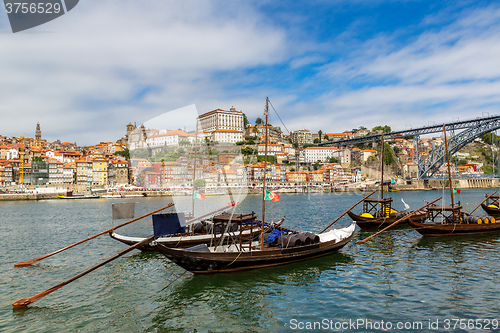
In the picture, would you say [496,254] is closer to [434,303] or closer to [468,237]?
[468,237]

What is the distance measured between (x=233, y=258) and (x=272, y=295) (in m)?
2.35

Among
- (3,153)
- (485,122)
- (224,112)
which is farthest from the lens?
(224,112)

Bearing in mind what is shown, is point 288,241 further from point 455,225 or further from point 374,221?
point 455,225

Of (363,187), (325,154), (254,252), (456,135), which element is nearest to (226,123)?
(325,154)

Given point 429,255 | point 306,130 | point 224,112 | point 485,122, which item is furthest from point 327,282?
point 306,130

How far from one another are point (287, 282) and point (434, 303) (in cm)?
477

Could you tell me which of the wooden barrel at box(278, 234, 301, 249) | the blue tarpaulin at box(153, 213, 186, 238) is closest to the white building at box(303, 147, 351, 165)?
the wooden barrel at box(278, 234, 301, 249)

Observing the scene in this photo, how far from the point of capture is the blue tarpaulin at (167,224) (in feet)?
36.9

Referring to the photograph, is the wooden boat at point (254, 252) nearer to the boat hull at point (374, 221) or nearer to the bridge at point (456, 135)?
the boat hull at point (374, 221)

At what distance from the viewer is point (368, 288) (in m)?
11.1

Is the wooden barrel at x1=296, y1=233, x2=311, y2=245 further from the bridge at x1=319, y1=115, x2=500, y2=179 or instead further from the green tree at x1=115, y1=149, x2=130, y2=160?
the green tree at x1=115, y1=149, x2=130, y2=160

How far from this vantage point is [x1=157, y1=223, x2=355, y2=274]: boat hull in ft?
38.4

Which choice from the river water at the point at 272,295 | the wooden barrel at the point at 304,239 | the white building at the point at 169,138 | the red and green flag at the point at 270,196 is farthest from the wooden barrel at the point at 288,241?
the white building at the point at 169,138

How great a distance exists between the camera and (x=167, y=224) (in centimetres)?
1156
